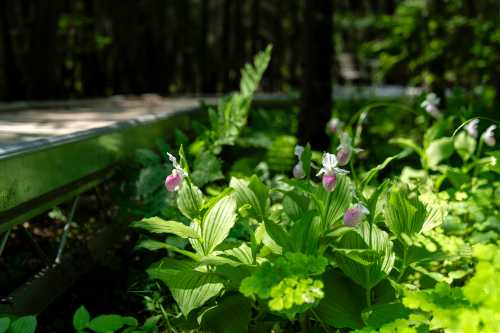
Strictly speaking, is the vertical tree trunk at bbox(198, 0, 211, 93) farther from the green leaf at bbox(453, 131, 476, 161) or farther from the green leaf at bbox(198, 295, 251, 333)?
the green leaf at bbox(198, 295, 251, 333)

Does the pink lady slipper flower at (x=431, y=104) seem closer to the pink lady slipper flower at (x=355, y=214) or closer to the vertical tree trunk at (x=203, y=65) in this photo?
the pink lady slipper flower at (x=355, y=214)

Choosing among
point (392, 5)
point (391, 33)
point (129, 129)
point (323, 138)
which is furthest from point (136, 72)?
point (392, 5)

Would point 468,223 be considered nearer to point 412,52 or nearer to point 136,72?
point 412,52

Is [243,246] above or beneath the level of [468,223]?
above

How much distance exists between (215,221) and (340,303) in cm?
57

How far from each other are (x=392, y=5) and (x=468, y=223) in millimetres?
14978

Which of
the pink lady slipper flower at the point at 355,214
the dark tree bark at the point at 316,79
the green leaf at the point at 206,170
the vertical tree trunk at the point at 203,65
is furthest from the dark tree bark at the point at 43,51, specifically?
the pink lady slipper flower at the point at 355,214

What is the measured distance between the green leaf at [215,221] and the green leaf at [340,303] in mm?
457

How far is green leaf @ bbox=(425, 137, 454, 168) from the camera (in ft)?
11.9

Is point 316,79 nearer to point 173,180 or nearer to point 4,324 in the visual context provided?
point 173,180

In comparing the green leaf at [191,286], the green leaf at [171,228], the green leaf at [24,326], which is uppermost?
the green leaf at [171,228]

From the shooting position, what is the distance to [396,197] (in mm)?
2234

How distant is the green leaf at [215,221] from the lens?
2.15 metres

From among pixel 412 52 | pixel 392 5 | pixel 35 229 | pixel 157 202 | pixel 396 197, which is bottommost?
pixel 35 229
